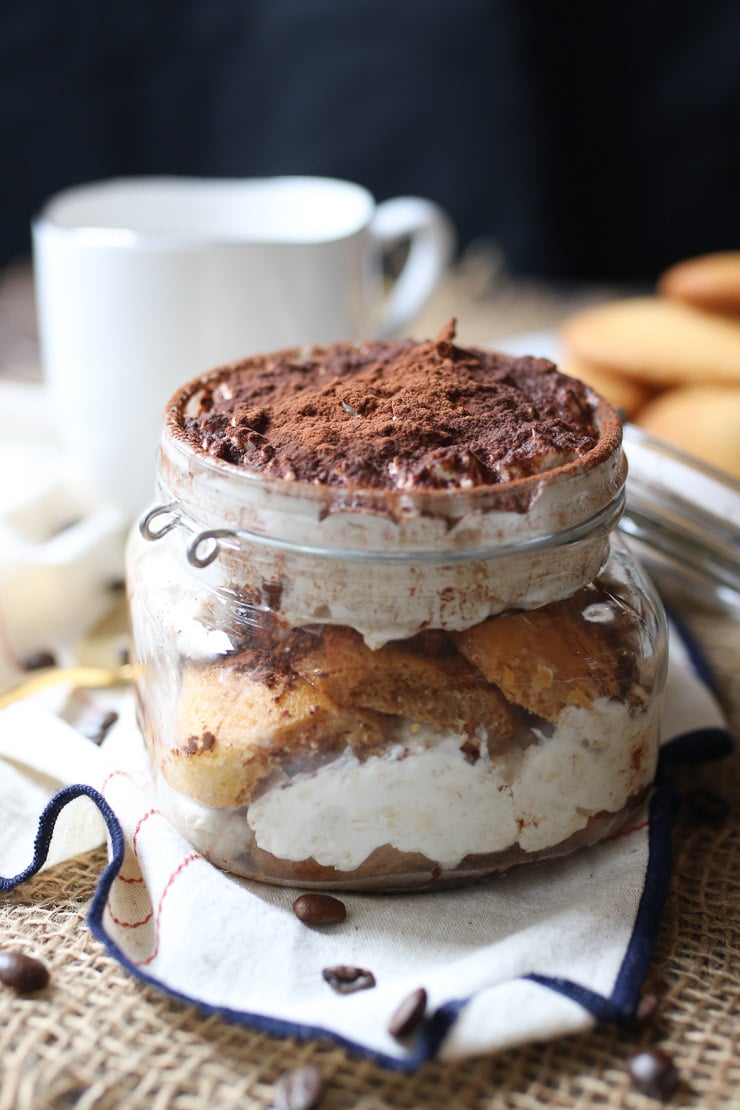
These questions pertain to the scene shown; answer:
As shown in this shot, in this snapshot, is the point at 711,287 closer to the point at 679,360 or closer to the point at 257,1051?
the point at 679,360

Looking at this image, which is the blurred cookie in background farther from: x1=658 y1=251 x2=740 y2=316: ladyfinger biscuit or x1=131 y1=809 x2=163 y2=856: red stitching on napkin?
x1=131 y1=809 x2=163 y2=856: red stitching on napkin

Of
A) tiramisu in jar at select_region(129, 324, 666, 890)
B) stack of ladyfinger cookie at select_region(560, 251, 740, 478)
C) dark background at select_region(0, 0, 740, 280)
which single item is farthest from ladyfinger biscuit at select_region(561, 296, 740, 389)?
dark background at select_region(0, 0, 740, 280)

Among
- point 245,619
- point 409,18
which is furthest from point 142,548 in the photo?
point 409,18

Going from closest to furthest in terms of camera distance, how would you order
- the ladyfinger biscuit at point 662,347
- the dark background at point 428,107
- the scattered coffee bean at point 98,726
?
the scattered coffee bean at point 98,726
the ladyfinger biscuit at point 662,347
the dark background at point 428,107

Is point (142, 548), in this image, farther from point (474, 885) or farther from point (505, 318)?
point (505, 318)

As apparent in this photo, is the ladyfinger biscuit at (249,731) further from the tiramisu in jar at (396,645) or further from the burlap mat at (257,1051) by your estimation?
the burlap mat at (257,1051)

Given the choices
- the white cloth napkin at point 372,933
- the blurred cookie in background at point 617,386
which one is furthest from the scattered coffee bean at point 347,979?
the blurred cookie in background at point 617,386
